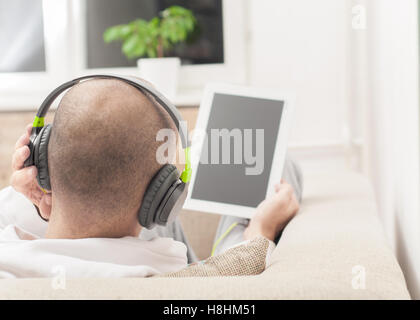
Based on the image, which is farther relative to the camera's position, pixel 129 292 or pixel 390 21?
pixel 390 21

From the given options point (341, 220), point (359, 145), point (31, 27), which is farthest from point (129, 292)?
point (31, 27)

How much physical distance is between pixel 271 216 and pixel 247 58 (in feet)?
4.16

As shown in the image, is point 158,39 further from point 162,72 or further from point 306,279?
point 306,279

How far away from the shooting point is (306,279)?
22.0 inches

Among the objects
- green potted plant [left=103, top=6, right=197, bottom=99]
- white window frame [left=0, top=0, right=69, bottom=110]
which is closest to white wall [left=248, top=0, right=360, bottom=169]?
green potted plant [left=103, top=6, right=197, bottom=99]

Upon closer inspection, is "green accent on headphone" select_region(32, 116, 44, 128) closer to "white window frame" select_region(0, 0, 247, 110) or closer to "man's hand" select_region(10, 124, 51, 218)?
"man's hand" select_region(10, 124, 51, 218)

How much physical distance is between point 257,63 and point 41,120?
1542 millimetres

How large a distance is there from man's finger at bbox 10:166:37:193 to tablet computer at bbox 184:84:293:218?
52cm

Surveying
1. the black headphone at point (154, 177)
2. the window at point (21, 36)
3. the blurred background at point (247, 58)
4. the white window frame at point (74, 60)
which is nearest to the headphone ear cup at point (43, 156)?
the black headphone at point (154, 177)

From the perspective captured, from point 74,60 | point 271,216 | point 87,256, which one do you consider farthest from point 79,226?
point 74,60

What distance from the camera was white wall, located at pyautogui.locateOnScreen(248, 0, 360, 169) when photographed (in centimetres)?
215
